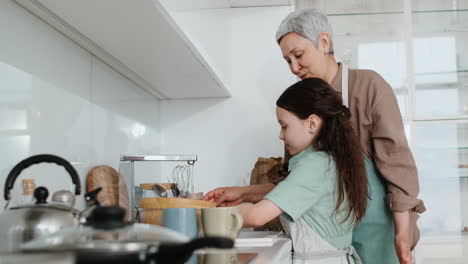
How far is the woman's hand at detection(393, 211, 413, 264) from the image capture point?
138cm

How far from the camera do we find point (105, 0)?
1.04 meters

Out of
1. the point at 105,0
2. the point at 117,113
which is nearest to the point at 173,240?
the point at 105,0

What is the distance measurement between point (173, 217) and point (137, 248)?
0.56 m

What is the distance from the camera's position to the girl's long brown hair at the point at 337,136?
51.0 inches

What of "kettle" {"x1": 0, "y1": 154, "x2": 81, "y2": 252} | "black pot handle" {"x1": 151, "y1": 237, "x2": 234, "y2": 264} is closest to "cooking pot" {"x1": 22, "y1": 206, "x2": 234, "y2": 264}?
"black pot handle" {"x1": 151, "y1": 237, "x2": 234, "y2": 264}

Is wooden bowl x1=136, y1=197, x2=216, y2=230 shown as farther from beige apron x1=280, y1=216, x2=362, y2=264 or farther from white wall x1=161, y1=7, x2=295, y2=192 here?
white wall x1=161, y1=7, x2=295, y2=192

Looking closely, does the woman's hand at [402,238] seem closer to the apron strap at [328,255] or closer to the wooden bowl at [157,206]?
the apron strap at [328,255]

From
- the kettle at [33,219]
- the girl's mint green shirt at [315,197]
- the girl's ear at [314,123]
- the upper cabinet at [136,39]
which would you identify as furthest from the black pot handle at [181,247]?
the girl's ear at [314,123]

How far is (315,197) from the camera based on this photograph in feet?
4.11

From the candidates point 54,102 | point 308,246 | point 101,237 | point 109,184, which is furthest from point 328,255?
point 101,237

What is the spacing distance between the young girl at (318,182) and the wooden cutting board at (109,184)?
13.6 inches

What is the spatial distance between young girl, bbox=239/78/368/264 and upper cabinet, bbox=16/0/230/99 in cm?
32

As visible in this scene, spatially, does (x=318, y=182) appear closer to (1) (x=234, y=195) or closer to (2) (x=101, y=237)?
(1) (x=234, y=195)

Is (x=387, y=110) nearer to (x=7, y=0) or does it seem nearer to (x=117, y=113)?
(x=117, y=113)
